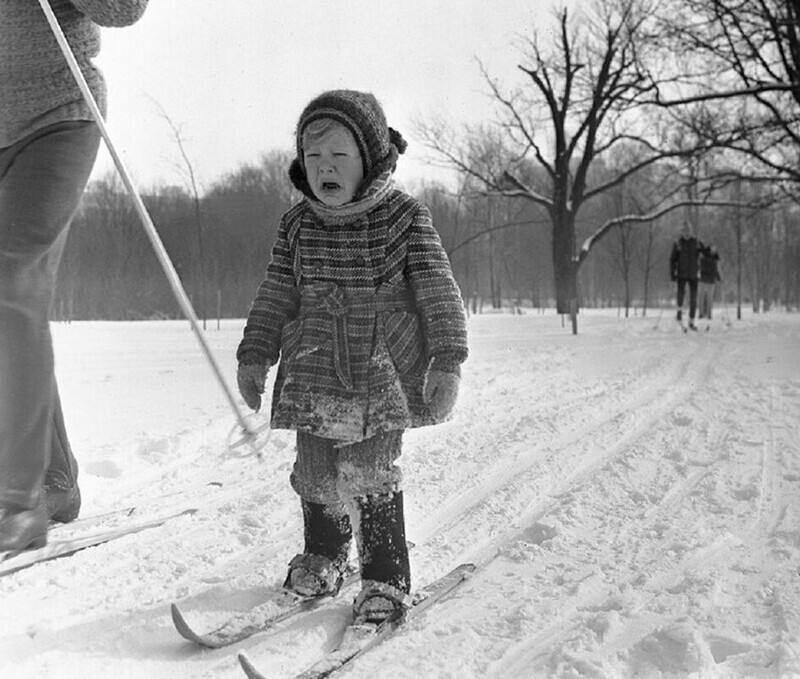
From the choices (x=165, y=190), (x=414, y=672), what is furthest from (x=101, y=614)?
(x=165, y=190)

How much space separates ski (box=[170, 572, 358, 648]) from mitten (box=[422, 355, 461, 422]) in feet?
1.99

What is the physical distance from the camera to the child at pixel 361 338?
192 centimetres

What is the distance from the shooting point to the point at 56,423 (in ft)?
8.93

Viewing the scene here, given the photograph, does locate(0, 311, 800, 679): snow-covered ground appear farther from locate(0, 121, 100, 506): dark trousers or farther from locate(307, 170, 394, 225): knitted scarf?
locate(307, 170, 394, 225): knitted scarf

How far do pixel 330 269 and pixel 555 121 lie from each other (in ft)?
53.7

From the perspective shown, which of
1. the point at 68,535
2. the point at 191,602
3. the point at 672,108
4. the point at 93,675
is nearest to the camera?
the point at 93,675

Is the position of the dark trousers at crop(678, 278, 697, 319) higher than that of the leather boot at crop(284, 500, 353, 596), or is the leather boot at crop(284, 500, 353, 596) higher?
the dark trousers at crop(678, 278, 697, 319)

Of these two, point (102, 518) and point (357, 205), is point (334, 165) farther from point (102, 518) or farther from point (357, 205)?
point (102, 518)

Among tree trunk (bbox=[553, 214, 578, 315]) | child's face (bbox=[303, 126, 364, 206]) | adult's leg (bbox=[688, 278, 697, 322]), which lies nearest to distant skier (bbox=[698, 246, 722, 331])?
adult's leg (bbox=[688, 278, 697, 322])

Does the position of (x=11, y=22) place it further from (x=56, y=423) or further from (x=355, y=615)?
(x=355, y=615)

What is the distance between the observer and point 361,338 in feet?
6.40

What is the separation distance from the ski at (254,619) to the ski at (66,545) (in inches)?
24.0

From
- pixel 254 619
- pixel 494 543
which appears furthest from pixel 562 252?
pixel 254 619

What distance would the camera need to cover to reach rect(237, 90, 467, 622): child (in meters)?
1.92
